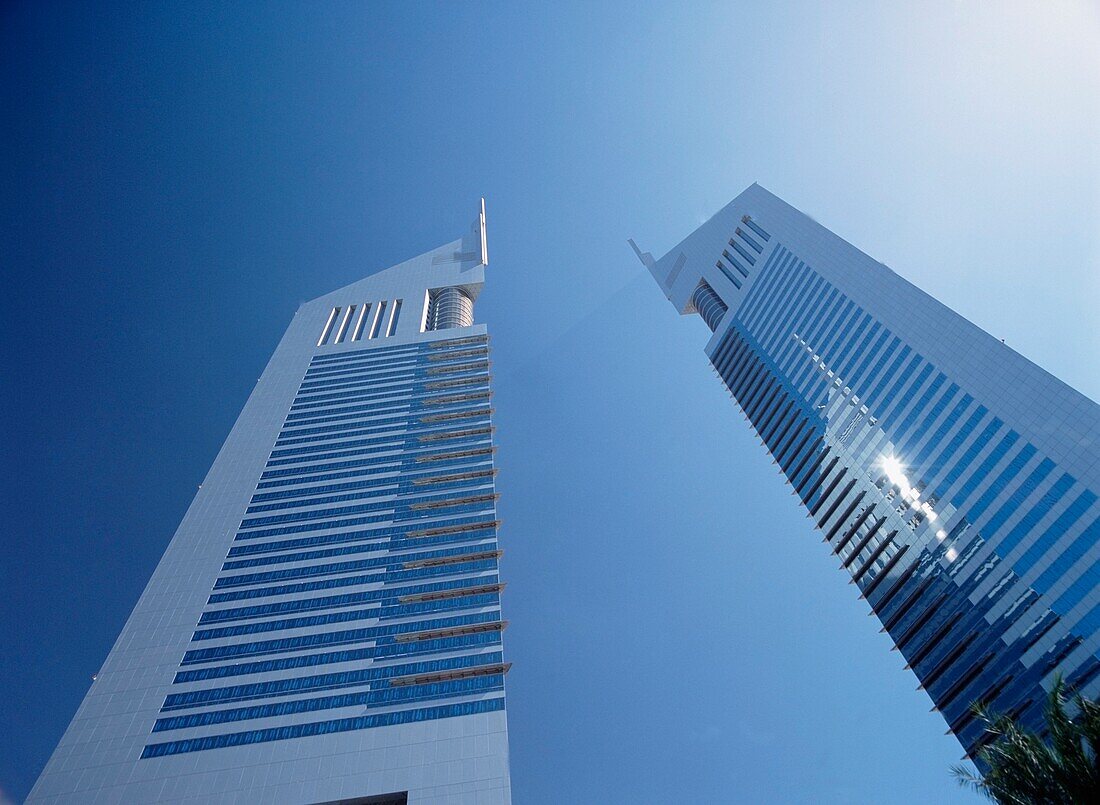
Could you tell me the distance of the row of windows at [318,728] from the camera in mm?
59000

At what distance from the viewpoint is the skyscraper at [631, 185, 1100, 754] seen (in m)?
53.1

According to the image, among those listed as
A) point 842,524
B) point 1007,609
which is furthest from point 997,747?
point 842,524

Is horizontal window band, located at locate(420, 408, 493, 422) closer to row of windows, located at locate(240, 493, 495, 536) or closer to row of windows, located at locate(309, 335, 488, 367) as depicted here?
row of windows, located at locate(240, 493, 495, 536)

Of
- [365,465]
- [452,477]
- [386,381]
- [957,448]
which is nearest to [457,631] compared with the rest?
[452,477]

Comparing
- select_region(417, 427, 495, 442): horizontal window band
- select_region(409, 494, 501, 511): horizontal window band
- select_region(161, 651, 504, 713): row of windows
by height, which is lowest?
select_region(161, 651, 504, 713): row of windows

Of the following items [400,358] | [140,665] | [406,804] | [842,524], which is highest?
[400,358]

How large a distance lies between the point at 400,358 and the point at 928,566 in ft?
273

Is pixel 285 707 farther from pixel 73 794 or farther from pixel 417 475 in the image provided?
pixel 417 475

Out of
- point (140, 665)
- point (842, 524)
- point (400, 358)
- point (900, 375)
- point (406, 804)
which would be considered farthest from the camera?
point (400, 358)

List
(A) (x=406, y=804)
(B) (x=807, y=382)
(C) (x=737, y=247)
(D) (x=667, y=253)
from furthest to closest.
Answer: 1. (D) (x=667, y=253)
2. (C) (x=737, y=247)
3. (B) (x=807, y=382)
4. (A) (x=406, y=804)

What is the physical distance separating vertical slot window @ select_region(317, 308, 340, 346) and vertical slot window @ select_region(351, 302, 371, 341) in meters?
5.14

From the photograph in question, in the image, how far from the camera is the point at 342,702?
6262 cm

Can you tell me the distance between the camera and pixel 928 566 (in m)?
67.8

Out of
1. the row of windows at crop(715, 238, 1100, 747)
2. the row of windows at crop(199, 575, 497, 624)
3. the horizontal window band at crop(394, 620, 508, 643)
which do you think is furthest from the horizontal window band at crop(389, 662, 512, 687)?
the row of windows at crop(715, 238, 1100, 747)
